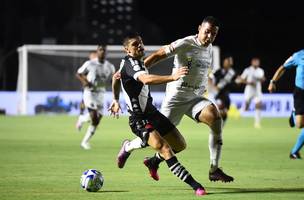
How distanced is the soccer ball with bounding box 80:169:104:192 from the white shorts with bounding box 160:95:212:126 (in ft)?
6.19

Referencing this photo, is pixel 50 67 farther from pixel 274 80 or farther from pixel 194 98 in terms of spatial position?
pixel 194 98

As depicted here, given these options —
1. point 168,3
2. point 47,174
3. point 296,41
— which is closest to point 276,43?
point 296,41

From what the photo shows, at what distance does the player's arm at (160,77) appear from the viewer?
28.5 ft

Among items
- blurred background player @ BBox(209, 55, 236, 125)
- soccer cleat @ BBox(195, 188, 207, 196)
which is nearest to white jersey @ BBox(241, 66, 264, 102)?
blurred background player @ BBox(209, 55, 236, 125)

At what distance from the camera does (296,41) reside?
4169 centimetres

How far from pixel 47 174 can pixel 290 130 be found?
1432 centimetres

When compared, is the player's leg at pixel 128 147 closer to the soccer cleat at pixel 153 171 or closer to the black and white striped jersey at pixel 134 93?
the soccer cleat at pixel 153 171

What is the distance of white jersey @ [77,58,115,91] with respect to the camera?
17.9 m

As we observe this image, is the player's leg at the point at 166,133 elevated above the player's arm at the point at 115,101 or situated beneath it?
situated beneath

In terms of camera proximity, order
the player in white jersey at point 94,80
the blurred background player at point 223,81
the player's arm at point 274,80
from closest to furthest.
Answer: the player's arm at point 274,80
the player in white jersey at point 94,80
the blurred background player at point 223,81

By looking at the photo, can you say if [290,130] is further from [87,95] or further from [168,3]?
[168,3]

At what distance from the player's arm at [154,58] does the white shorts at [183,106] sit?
3.72 feet

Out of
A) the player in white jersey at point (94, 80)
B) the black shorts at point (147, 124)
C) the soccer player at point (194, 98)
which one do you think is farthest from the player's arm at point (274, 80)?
the player in white jersey at point (94, 80)

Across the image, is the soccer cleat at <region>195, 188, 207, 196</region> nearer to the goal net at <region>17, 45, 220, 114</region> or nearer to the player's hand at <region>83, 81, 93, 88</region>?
the player's hand at <region>83, 81, 93, 88</region>
